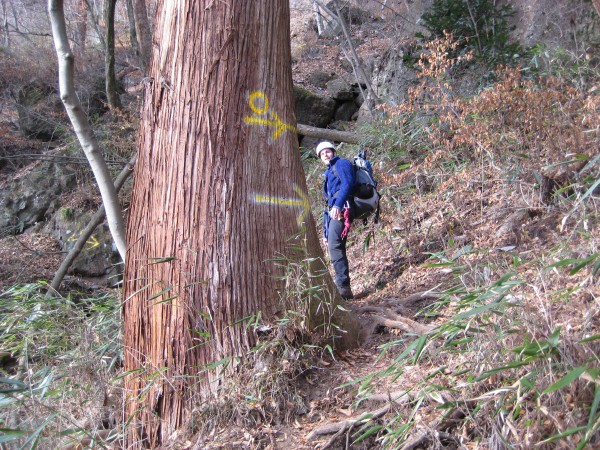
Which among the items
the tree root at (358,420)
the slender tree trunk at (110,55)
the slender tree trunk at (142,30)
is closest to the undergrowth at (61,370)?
the tree root at (358,420)

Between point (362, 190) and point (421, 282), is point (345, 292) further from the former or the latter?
point (362, 190)

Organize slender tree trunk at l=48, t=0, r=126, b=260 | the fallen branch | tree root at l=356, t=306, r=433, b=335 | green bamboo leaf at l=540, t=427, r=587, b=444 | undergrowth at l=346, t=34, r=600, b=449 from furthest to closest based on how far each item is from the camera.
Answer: the fallen branch
slender tree trunk at l=48, t=0, r=126, b=260
tree root at l=356, t=306, r=433, b=335
undergrowth at l=346, t=34, r=600, b=449
green bamboo leaf at l=540, t=427, r=587, b=444

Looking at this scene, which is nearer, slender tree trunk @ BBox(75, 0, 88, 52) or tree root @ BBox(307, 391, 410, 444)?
tree root @ BBox(307, 391, 410, 444)

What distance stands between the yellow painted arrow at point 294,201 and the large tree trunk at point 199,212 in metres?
0.01

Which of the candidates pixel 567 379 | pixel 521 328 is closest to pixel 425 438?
pixel 521 328

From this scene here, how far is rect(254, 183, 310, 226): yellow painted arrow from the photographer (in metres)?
3.50

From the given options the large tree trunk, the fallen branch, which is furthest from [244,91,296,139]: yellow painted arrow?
the fallen branch

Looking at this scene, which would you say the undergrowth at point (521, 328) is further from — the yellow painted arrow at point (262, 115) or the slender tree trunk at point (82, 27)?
the slender tree trunk at point (82, 27)

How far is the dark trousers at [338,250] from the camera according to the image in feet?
17.3

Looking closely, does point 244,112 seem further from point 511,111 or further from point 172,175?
point 511,111

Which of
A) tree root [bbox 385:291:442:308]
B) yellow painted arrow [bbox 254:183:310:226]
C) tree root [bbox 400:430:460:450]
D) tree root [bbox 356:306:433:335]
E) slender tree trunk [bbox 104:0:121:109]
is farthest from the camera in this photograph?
slender tree trunk [bbox 104:0:121:109]

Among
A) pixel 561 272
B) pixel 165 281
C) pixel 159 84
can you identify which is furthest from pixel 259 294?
pixel 561 272

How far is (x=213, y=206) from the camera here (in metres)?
3.35

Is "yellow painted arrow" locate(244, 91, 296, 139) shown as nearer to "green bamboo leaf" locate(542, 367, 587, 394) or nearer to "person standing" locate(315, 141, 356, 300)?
"person standing" locate(315, 141, 356, 300)
